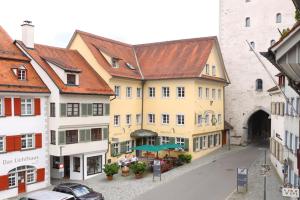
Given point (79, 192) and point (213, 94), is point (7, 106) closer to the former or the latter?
point (79, 192)

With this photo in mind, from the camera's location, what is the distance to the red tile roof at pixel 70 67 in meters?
29.0

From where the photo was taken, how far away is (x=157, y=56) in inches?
1639

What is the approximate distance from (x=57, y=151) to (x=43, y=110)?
3436 millimetres

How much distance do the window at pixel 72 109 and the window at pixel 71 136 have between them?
1372 mm

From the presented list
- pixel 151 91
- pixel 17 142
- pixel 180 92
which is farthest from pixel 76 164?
pixel 180 92

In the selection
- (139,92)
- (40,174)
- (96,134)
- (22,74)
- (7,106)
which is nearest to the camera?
(7,106)

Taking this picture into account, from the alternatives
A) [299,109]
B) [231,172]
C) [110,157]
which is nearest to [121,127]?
[110,157]

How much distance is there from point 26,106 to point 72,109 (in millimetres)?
3698

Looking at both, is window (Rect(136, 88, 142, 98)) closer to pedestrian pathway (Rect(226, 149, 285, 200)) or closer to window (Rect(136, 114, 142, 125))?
window (Rect(136, 114, 142, 125))

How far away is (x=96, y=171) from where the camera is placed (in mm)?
32000

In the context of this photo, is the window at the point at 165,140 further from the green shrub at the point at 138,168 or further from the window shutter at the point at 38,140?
the window shutter at the point at 38,140

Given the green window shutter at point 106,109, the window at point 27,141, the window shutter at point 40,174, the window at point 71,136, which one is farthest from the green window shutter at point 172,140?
the window at point 27,141

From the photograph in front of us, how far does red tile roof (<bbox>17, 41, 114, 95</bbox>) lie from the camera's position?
29.0 m

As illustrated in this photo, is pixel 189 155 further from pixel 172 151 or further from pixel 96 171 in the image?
pixel 96 171
